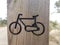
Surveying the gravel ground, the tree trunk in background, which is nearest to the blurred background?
the gravel ground

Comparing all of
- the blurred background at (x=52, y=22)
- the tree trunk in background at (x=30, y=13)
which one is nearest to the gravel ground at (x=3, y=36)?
the blurred background at (x=52, y=22)

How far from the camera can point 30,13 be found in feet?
2.68

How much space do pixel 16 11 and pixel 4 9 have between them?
17cm

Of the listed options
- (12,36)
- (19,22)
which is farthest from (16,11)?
(12,36)

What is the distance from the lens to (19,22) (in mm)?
820

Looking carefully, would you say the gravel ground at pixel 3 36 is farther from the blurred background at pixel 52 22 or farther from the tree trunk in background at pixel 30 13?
the tree trunk in background at pixel 30 13

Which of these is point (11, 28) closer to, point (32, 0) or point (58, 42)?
point (32, 0)

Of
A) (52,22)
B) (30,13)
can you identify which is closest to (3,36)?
(30,13)

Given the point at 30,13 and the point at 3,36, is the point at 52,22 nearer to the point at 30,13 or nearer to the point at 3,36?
the point at 30,13

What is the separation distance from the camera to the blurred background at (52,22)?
0.91m

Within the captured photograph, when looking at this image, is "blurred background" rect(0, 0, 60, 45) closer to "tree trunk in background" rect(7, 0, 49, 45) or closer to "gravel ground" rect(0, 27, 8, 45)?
"gravel ground" rect(0, 27, 8, 45)

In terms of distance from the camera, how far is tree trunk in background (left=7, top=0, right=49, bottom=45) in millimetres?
810

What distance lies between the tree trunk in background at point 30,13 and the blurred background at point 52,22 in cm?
11

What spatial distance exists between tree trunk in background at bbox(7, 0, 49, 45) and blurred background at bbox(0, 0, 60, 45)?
11 centimetres
